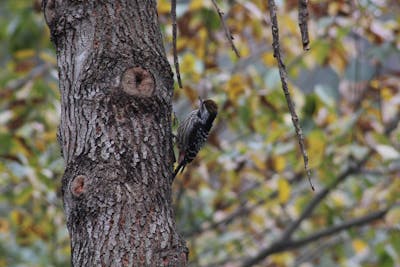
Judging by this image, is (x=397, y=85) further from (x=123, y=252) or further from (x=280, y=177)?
(x=123, y=252)

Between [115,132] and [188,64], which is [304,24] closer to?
[115,132]

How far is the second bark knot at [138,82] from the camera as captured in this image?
179 cm

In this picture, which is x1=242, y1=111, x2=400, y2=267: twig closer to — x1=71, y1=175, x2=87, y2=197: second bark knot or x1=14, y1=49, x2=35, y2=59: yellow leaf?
x1=14, y1=49, x2=35, y2=59: yellow leaf

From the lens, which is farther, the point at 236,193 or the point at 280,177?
the point at 236,193

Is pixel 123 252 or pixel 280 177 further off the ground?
pixel 280 177

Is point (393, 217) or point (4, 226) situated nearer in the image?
point (393, 217)

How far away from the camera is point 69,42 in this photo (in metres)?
1.85

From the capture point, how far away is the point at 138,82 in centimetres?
181

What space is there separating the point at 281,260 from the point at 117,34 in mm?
4135

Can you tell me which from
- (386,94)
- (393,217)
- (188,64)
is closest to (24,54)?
(188,64)

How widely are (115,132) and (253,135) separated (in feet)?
11.5

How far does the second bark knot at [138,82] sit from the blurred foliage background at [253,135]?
2059 millimetres

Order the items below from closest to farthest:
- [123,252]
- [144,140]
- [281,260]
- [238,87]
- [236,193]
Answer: [123,252], [144,140], [238,87], [236,193], [281,260]

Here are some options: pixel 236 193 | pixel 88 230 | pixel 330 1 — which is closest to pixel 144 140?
pixel 88 230
